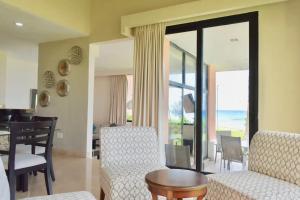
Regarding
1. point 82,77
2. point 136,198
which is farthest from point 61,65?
point 136,198

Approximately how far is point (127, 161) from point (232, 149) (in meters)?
1.86

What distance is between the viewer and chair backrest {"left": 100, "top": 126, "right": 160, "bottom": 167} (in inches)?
106

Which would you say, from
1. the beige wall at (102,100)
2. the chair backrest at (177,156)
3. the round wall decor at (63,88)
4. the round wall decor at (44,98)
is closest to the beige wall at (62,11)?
the round wall decor at (63,88)

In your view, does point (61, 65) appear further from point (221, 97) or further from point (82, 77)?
point (221, 97)

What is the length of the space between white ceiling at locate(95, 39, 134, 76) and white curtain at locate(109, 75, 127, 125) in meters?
0.37

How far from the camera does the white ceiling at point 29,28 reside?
401cm

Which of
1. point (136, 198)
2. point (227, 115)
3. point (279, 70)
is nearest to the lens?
point (136, 198)

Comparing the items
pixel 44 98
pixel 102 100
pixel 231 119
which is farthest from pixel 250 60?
pixel 102 100

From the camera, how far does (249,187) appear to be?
6.67 feet

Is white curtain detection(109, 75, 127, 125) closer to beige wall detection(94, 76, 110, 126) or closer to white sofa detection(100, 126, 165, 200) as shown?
beige wall detection(94, 76, 110, 126)

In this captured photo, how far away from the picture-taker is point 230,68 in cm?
404

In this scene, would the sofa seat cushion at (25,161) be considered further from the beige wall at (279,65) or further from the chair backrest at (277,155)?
the beige wall at (279,65)

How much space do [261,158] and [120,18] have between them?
338 centimetres

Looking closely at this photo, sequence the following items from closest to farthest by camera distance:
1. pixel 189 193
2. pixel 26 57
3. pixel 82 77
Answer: pixel 189 193 < pixel 82 77 < pixel 26 57
